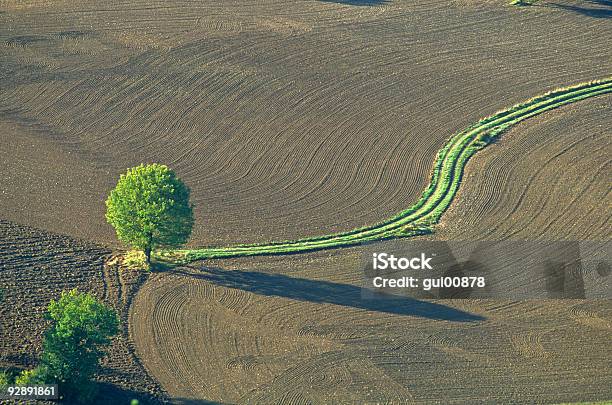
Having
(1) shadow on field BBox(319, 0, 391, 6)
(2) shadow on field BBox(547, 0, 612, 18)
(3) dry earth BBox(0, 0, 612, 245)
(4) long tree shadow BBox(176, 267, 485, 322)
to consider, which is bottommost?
(4) long tree shadow BBox(176, 267, 485, 322)

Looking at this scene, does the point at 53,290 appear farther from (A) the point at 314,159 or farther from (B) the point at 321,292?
(A) the point at 314,159

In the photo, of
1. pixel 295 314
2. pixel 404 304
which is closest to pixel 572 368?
pixel 404 304

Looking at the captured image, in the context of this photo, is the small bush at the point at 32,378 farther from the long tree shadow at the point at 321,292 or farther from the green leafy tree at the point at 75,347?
the long tree shadow at the point at 321,292

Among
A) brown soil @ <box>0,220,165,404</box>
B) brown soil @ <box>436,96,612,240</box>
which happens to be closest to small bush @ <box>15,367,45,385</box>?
brown soil @ <box>0,220,165,404</box>

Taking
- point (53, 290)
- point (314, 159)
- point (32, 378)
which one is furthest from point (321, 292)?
point (32, 378)

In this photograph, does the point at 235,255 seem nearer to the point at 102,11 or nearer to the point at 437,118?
the point at 437,118

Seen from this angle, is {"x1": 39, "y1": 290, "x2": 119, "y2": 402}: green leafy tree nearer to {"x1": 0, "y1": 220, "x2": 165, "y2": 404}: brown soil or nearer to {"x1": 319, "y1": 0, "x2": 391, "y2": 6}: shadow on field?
{"x1": 0, "y1": 220, "x2": 165, "y2": 404}: brown soil
